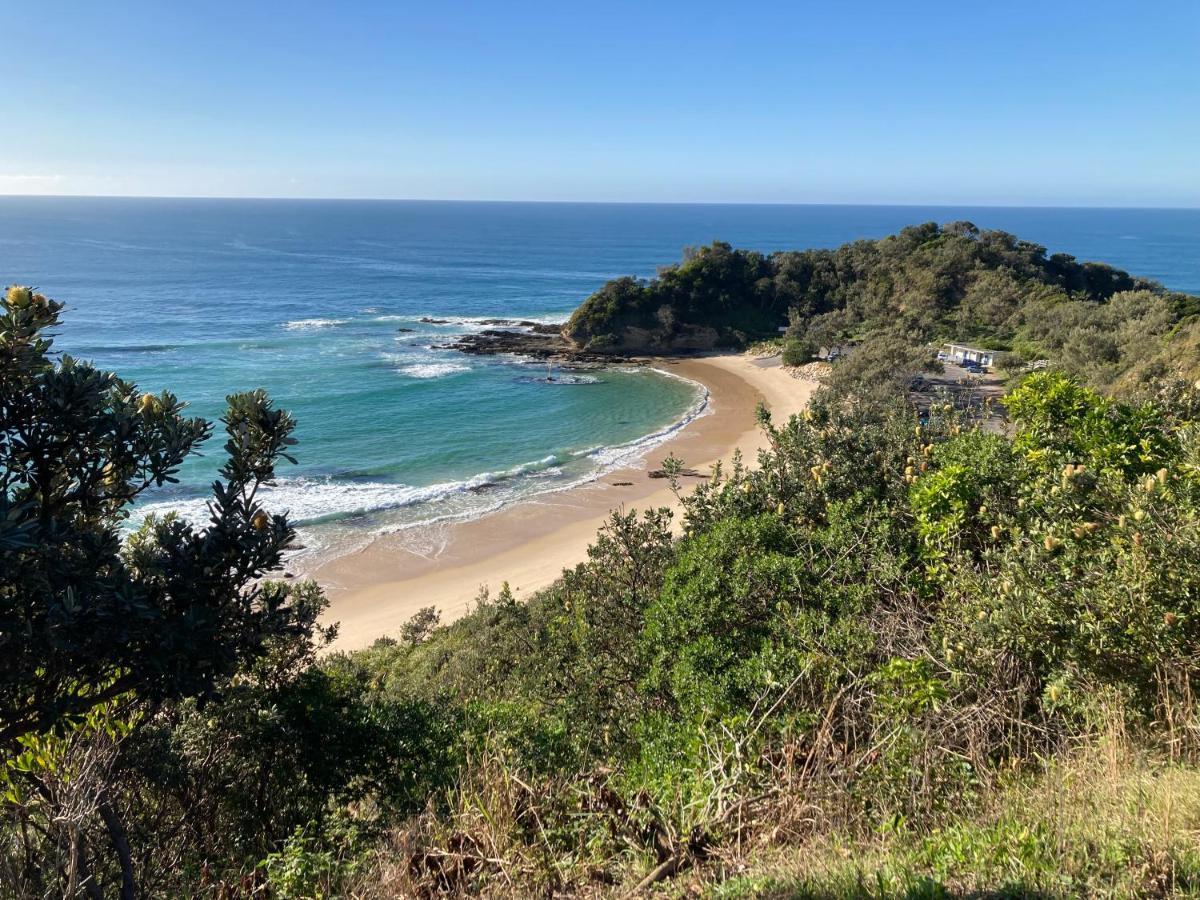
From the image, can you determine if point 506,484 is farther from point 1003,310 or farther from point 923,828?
point 1003,310

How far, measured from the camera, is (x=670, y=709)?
5953 mm

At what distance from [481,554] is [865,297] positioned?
42.4 m

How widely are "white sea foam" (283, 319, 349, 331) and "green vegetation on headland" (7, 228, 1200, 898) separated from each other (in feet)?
170

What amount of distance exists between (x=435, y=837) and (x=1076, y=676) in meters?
4.15

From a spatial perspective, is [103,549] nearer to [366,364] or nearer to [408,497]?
[408,497]

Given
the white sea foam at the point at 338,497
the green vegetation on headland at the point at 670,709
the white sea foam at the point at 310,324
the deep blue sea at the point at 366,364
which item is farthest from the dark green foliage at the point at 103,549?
the white sea foam at the point at 310,324

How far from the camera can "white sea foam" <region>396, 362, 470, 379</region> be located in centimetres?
4188

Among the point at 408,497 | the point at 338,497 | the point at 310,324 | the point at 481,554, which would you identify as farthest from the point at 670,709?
the point at 310,324

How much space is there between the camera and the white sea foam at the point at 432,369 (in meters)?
41.9

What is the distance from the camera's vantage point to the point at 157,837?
501 cm

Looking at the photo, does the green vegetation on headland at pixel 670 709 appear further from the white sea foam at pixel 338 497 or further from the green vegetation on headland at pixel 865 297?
the green vegetation on headland at pixel 865 297

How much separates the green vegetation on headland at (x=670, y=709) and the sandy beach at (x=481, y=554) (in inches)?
468

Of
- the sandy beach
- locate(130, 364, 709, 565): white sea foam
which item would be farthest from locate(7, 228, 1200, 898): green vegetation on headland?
locate(130, 364, 709, 565): white sea foam

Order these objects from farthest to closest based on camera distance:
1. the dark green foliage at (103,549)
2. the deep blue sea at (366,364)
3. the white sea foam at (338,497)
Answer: the deep blue sea at (366,364) → the white sea foam at (338,497) → the dark green foliage at (103,549)
